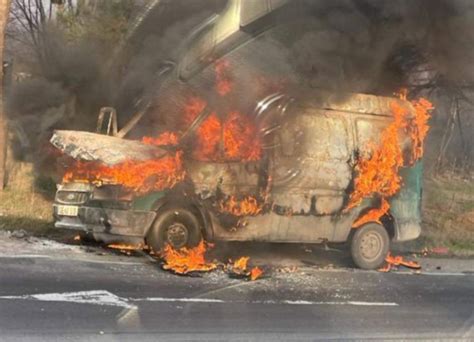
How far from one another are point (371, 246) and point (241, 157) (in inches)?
97.8

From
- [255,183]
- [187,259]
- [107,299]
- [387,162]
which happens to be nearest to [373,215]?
[387,162]

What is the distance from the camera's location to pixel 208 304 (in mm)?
6008

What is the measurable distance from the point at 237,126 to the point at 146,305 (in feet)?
9.48

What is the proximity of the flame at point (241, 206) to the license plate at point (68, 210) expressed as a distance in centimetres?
181

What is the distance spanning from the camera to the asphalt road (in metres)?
5.04

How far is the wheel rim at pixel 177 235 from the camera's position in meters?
7.69

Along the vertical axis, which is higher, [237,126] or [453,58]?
[453,58]

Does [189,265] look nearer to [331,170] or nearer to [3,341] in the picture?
[331,170]

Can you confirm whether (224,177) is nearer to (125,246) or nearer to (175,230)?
(175,230)

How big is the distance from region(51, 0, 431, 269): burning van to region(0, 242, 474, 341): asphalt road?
2.02ft

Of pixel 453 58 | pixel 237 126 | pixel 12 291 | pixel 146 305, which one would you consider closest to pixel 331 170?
pixel 237 126

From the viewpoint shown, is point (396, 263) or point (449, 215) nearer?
point (396, 263)

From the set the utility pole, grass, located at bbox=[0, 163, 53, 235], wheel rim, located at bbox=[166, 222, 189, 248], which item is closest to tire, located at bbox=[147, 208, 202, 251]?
wheel rim, located at bbox=[166, 222, 189, 248]

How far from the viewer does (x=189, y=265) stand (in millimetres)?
7566
